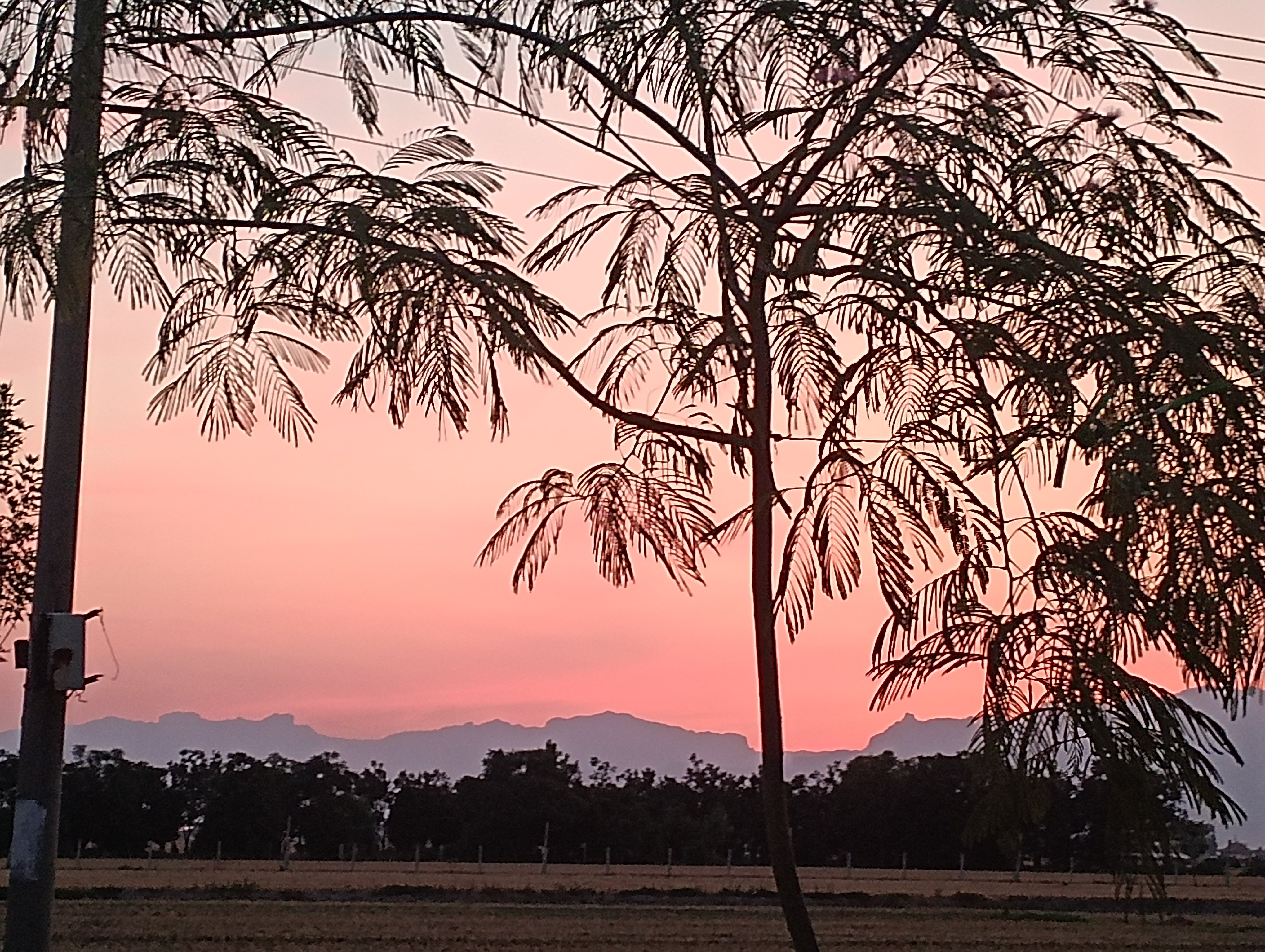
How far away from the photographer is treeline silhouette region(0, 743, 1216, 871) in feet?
230

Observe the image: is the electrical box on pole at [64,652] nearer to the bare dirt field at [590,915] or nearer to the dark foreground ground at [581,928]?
the bare dirt field at [590,915]

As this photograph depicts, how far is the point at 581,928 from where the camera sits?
31000 mm

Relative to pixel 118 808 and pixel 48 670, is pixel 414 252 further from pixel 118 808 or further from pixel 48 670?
pixel 118 808

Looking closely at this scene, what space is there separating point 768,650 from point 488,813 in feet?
258

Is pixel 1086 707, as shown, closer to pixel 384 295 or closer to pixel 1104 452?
pixel 1104 452

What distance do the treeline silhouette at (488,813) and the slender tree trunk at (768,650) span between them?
5648 centimetres

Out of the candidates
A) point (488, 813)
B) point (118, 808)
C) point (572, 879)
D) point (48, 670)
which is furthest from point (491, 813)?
point (48, 670)

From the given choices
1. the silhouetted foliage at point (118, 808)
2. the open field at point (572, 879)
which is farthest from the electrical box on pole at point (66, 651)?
the silhouetted foliage at point (118, 808)

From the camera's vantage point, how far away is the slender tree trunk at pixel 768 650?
19.4 feet

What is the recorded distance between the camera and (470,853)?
270ft

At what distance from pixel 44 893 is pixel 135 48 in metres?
3.88

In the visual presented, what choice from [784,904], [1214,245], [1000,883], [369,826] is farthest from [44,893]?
[369,826]

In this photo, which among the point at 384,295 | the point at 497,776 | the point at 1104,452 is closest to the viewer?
the point at 1104,452

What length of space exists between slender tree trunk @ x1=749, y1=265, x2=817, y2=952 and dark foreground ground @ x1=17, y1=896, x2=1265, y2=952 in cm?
1858
